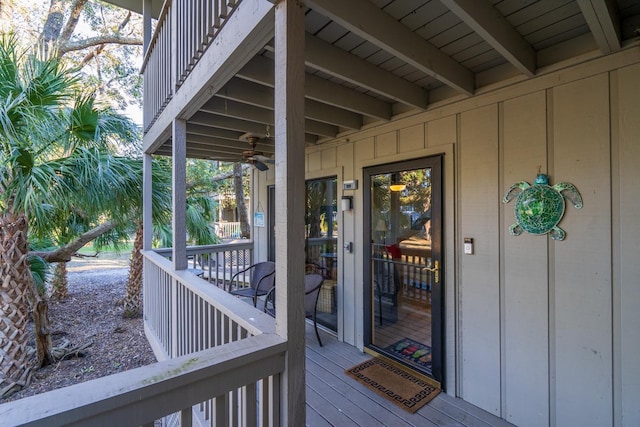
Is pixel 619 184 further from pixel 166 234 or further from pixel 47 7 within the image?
pixel 47 7

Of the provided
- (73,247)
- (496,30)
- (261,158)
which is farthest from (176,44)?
(73,247)

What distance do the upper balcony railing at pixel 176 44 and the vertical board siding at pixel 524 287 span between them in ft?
6.62

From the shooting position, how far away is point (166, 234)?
524 centimetres

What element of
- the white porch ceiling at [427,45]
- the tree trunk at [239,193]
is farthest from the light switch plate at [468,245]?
the tree trunk at [239,193]

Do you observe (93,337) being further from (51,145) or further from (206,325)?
(206,325)

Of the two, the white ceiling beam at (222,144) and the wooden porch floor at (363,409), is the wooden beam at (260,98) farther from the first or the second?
the wooden porch floor at (363,409)

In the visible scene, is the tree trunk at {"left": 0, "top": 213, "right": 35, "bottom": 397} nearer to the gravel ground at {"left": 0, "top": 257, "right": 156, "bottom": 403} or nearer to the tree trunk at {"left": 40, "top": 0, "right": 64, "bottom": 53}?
the gravel ground at {"left": 0, "top": 257, "right": 156, "bottom": 403}

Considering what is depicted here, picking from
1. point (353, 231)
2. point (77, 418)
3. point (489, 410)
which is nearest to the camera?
point (77, 418)

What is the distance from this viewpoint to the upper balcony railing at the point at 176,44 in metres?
1.81

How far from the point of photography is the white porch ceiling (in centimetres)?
151

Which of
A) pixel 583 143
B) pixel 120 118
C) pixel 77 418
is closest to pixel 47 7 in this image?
pixel 120 118

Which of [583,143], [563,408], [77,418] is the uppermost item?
[583,143]

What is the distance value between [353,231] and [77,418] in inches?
111

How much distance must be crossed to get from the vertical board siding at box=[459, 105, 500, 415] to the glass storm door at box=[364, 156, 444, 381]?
219mm
